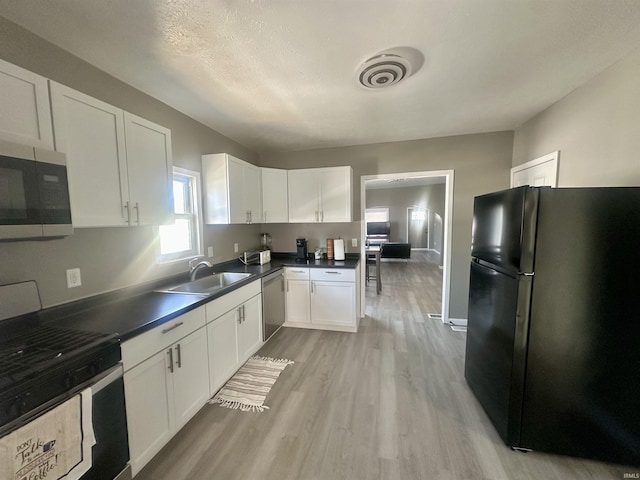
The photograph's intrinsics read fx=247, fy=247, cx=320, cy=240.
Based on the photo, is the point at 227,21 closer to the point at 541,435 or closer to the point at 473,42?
the point at 473,42

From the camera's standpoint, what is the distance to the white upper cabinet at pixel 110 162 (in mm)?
1339

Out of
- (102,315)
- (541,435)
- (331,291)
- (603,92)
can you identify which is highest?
(603,92)

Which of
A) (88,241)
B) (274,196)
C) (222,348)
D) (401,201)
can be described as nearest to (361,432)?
(222,348)

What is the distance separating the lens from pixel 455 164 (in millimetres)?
3303

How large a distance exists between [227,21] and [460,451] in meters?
2.95

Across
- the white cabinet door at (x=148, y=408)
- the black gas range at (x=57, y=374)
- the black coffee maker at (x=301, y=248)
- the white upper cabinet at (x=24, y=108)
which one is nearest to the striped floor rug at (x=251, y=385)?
the white cabinet door at (x=148, y=408)

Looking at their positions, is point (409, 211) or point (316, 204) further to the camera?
point (409, 211)

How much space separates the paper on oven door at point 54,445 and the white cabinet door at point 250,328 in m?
1.37

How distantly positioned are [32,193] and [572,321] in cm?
294

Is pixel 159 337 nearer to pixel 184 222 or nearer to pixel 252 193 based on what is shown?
pixel 184 222

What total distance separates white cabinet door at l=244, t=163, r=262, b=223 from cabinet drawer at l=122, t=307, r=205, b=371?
1652 millimetres

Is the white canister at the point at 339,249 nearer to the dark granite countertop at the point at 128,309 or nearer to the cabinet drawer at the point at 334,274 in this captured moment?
the cabinet drawer at the point at 334,274

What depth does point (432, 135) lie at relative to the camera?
326 cm

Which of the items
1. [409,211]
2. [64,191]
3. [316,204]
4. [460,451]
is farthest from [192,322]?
[409,211]
